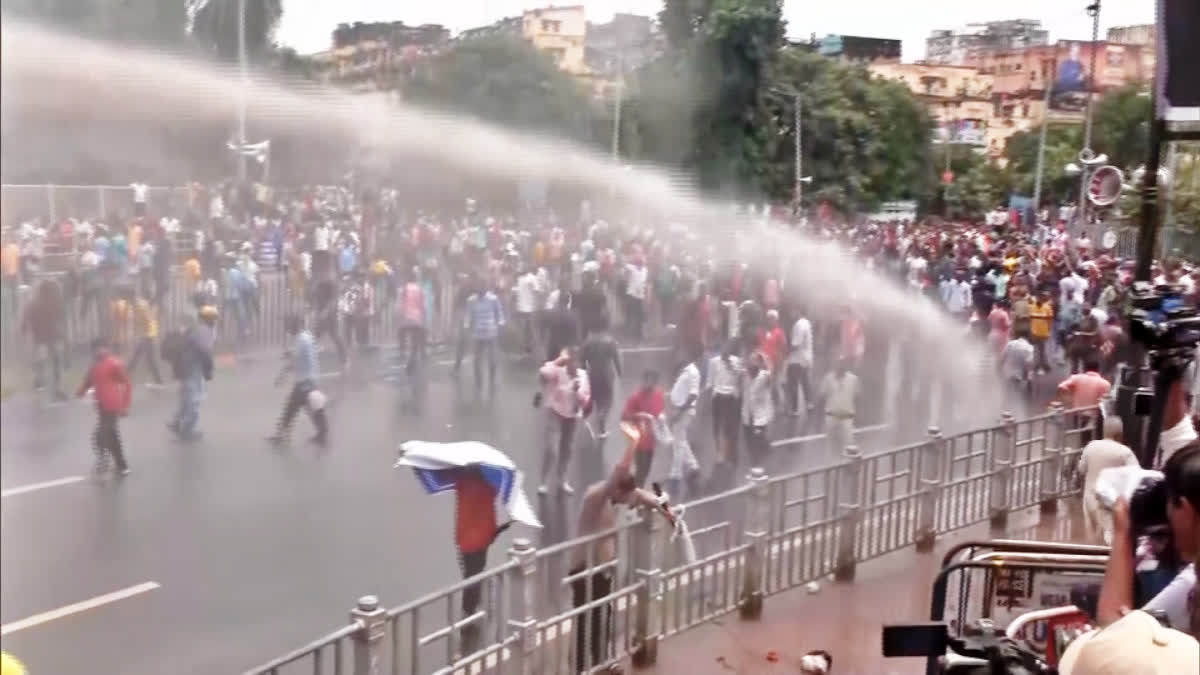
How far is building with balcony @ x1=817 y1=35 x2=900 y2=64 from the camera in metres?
8.35

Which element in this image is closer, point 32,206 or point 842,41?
point 32,206

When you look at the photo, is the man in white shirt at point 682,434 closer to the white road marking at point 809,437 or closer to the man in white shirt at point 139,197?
the white road marking at point 809,437

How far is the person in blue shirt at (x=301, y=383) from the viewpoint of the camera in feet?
20.8

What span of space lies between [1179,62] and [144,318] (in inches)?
179

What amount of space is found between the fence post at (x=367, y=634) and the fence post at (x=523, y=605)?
0.81m

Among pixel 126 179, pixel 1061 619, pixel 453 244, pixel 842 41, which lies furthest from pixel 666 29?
pixel 1061 619

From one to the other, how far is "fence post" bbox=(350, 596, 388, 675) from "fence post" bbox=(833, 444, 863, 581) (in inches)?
129

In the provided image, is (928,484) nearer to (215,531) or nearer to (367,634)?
(215,531)

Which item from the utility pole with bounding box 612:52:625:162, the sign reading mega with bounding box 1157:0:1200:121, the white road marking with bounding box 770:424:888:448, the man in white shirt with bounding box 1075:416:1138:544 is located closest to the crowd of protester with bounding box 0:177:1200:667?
the white road marking with bounding box 770:424:888:448

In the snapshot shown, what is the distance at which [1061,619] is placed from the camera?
3.35m

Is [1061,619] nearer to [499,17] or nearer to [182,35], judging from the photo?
[182,35]

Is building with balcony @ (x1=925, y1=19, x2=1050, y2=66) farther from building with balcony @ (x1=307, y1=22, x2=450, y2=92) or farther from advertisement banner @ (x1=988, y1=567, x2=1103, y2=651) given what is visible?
advertisement banner @ (x1=988, y1=567, x2=1103, y2=651)

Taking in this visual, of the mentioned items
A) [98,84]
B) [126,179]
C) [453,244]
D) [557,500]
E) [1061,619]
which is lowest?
[557,500]

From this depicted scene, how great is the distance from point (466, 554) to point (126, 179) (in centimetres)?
218
